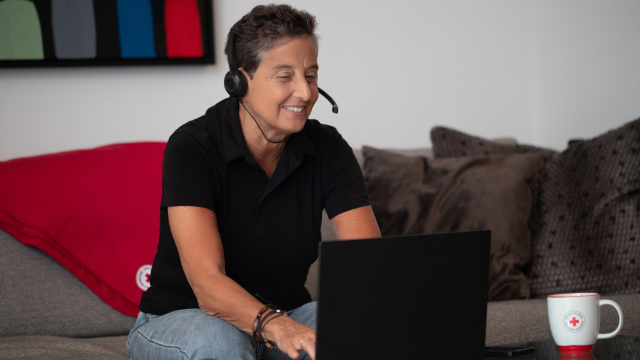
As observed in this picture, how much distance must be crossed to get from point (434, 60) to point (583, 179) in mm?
851

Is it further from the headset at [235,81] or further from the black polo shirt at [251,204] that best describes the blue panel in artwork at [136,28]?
the headset at [235,81]

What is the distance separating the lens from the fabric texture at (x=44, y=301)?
155 cm

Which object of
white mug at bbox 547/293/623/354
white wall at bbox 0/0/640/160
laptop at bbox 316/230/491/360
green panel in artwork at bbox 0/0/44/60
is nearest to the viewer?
laptop at bbox 316/230/491/360

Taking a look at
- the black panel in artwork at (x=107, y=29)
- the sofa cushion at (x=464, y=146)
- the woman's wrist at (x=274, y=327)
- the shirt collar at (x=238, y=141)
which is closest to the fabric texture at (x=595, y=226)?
the sofa cushion at (x=464, y=146)

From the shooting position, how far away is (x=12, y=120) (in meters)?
2.00

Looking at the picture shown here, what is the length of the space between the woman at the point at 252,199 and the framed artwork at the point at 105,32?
832 mm

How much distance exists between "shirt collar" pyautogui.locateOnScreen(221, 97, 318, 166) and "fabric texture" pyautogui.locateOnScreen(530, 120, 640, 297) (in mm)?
885

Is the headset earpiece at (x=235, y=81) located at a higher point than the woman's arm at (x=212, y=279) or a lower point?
higher

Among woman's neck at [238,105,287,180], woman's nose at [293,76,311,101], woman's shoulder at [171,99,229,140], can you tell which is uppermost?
woman's nose at [293,76,311,101]

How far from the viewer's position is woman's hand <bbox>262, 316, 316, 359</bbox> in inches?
32.6

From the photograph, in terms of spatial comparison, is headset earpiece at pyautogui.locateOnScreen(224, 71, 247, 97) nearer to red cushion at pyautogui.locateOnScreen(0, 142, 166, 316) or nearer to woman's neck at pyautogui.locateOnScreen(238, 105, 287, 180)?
woman's neck at pyautogui.locateOnScreen(238, 105, 287, 180)

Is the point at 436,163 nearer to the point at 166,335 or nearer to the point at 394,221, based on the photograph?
the point at 394,221

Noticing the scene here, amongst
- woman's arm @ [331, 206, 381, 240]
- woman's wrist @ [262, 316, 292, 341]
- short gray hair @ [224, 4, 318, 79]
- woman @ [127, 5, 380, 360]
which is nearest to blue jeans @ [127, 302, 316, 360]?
woman @ [127, 5, 380, 360]

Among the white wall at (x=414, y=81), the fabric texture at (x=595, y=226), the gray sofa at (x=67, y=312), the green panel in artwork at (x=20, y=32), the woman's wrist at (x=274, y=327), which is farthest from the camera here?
the white wall at (x=414, y=81)
